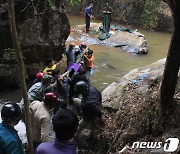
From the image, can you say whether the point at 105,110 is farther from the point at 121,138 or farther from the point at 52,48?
the point at 52,48

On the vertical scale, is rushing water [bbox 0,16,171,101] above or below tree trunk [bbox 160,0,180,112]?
below

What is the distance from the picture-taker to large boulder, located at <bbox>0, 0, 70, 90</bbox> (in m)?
9.29

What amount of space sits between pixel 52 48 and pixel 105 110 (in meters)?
4.74

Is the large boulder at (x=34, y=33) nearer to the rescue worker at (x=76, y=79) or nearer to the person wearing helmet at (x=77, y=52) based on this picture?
the person wearing helmet at (x=77, y=52)

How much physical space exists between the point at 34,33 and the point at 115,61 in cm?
511

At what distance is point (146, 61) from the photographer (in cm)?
1419


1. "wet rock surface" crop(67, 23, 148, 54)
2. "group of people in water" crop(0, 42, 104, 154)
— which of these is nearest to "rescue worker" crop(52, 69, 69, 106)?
"group of people in water" crop(0, 42, 104, 154)

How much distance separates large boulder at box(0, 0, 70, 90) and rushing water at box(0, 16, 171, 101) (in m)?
0.95

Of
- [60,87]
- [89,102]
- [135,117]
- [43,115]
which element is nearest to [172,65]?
[135,117]

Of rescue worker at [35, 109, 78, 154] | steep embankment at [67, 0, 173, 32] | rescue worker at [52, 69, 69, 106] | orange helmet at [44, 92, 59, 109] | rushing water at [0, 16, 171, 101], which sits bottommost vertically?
rushing water at [0, 16, 171, 101]

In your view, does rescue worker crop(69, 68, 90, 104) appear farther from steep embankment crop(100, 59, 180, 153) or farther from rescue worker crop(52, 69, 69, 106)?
steep embankment crop(100, 59, 180, 153)

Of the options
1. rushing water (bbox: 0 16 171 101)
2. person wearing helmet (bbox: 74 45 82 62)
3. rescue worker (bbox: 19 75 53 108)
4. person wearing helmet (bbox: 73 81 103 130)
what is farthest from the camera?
rushing water (bbox: 0 16 171 101)

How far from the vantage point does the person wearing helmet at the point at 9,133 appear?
122 inches

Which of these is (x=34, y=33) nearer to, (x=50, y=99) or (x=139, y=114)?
(x=139, y=114)
